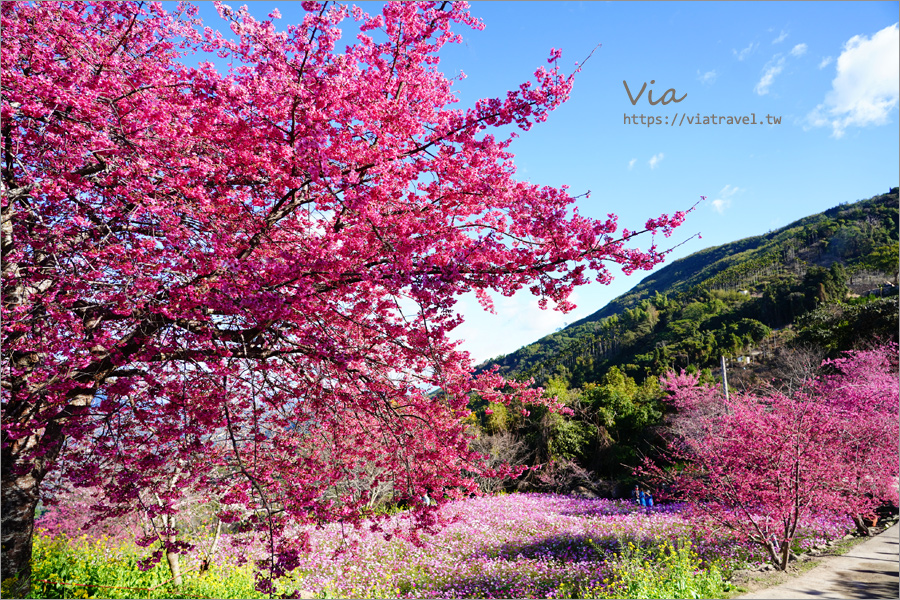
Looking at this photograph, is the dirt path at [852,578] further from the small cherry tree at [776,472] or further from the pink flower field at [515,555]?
the pink flower field at [515,555]

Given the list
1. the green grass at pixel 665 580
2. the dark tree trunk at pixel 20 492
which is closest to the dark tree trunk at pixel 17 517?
the dark tree trunk at pixel 20 492

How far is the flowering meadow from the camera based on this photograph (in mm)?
6008

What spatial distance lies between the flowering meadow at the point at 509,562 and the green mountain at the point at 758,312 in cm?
1707

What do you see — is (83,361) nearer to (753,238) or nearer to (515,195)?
(515,195)

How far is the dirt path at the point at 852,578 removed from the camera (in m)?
5.32

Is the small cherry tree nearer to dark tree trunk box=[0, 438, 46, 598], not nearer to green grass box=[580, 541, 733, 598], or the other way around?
green grass box=[580, 541, 733, 598]

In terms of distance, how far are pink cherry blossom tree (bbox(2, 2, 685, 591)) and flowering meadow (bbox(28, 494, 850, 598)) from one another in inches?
62.4

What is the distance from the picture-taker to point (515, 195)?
3643mm

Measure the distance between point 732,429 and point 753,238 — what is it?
90065mm

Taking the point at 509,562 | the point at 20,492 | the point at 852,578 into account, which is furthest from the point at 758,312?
the point at 20,492

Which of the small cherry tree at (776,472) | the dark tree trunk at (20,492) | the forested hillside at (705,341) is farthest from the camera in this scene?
the forested hillside at (705,341)

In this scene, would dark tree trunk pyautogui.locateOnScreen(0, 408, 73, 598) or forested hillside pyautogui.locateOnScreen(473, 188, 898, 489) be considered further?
forested hillside pyautogui.locateOnScreen(473, 188, 898, 489)

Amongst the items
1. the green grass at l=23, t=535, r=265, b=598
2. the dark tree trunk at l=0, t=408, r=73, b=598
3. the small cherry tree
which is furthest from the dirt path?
the dark tree trunk at l=0, t=408, r=73, b=598

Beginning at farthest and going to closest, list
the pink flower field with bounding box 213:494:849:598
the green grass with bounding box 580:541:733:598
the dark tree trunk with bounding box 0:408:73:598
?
the pink flower field with bounding box 213:494:849:598, the green grass with bounding box 580:541:733:598, the dark tree trunk with bounding box 0:408:73:598
